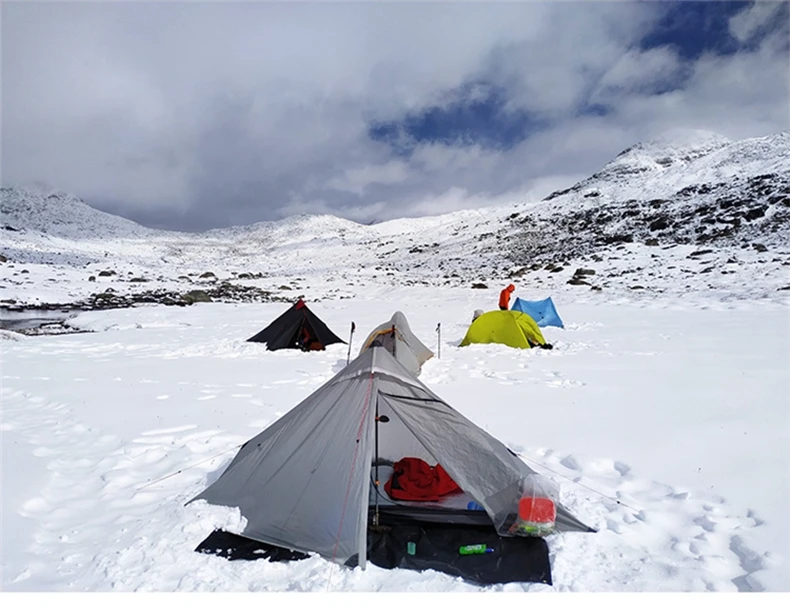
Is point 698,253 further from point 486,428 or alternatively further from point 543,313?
point 486,428

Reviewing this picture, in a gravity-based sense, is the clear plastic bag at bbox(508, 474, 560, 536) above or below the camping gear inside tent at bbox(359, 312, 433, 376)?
below

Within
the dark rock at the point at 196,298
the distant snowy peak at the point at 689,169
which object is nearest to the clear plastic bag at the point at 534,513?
the dark rock at the point at 196,298

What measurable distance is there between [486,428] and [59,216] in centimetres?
15735

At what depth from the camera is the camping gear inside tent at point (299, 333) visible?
40.9 ft

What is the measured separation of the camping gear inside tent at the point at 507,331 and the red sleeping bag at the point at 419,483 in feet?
23.8

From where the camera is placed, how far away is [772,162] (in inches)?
2259

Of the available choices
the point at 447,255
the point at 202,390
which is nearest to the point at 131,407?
the point at 202,390

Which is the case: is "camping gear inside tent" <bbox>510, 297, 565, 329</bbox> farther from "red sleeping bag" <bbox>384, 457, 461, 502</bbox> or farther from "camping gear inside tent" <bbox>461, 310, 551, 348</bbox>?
"red sleeping bag" <bbox>384, 457, 461, 502</bbox>

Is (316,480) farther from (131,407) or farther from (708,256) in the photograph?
(708,256)

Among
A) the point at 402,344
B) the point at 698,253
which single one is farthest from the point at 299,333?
the point at 698,253

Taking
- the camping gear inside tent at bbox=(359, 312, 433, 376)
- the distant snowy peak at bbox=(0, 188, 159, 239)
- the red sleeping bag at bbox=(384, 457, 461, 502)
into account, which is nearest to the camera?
the red sleeping bag at bbox=(384, 457, 461, 502)

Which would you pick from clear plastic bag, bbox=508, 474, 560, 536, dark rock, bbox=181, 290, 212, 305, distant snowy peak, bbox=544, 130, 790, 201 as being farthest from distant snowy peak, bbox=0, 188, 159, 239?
clear plastic bag, bbox=508, 474, 560, 536

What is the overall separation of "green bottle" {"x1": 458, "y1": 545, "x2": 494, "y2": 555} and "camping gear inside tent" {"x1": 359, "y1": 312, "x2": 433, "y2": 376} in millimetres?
5270

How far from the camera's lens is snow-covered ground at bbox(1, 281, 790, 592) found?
3602 mm
